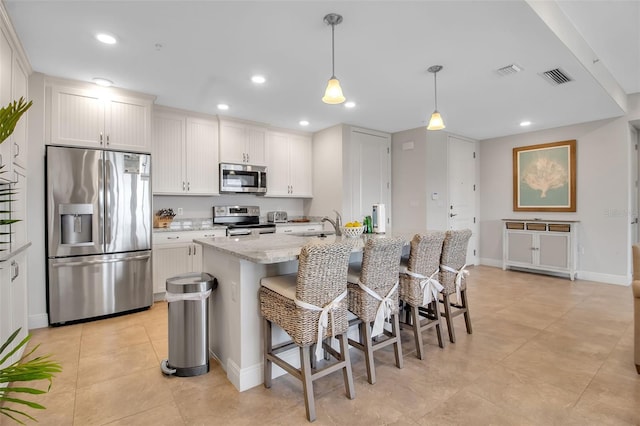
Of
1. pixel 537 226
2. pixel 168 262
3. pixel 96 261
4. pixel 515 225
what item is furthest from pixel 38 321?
pixel 537 226

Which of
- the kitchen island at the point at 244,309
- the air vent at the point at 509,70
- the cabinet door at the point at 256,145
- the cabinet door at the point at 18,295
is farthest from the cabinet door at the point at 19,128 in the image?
the air vent at the point at 509,70

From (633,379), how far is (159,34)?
423 cm

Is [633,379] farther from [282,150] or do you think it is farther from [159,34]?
[282,150]

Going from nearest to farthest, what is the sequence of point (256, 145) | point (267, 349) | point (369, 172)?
point (267, 349) < point (256, 145) < point (369, 172)

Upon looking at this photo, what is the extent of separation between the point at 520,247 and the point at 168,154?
5.76m

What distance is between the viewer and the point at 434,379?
2193mm

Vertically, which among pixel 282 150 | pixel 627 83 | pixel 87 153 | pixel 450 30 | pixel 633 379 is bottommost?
pixel 633 379

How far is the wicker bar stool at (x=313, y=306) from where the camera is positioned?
1801 mm

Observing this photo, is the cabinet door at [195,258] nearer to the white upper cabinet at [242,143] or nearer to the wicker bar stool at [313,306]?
the white upper cabinet at [242,143]

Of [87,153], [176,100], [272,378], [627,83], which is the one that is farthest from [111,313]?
[627,83]

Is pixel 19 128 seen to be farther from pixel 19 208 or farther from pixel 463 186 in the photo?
pixel 463 186

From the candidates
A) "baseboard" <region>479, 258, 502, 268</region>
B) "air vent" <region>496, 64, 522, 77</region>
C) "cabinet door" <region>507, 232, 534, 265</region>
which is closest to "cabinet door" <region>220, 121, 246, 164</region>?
"air vent" <region>496, 64, 522, 77</region>

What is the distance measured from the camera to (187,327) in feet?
7.39

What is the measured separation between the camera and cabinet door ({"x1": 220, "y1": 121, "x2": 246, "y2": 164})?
4.66 metres
